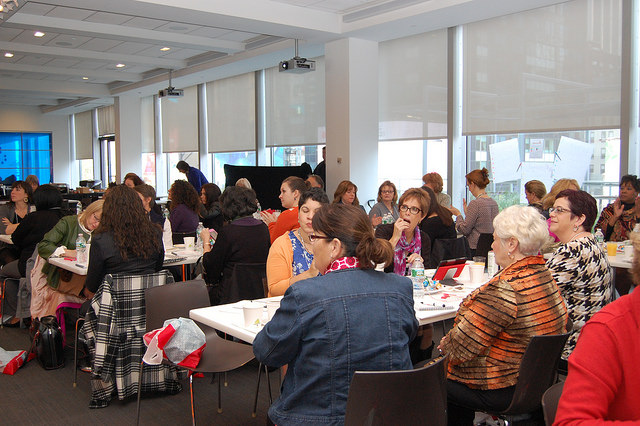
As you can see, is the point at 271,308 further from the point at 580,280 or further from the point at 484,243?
the point at 484,243

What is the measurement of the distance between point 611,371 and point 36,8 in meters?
8.52

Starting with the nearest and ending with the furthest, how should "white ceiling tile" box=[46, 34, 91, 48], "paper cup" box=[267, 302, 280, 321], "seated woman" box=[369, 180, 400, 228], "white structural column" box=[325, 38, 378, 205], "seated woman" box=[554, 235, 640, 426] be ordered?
1. "seated woman" box=[554, 235, 640, 426]
2. "paper cup" box=[267, 302, 280, 321]
3. "seated woman" box=[369, 180, 400, 228]
4. "white structural column" box=[325, 38, 378, 205]
5. "white ceiling tile" box=[46, 34, 91, 48]

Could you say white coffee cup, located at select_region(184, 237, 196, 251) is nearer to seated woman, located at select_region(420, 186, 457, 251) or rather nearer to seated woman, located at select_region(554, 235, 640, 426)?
seated woman, located at select_region(420, 186, 457, 251)

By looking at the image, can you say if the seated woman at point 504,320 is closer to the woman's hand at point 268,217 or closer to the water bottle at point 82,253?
the water bottle at point 82,253

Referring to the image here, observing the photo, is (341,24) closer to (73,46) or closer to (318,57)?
(318,57)

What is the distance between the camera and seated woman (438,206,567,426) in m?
2.41

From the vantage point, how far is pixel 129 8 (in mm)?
7129

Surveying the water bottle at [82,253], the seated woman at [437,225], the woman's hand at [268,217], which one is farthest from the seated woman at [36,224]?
the seated woman at [437,225]

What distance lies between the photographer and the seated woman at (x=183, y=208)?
6.59m

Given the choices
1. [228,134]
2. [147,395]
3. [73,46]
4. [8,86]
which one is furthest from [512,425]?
[8,86]

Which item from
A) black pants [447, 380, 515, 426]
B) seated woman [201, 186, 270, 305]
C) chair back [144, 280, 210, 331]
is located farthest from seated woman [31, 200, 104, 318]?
black pants [447, 380, 515, 426]

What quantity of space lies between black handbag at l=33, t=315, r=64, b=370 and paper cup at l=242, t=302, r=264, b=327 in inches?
94.7

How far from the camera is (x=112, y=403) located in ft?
12.9

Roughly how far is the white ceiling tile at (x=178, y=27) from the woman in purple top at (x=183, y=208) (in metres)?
3.23
